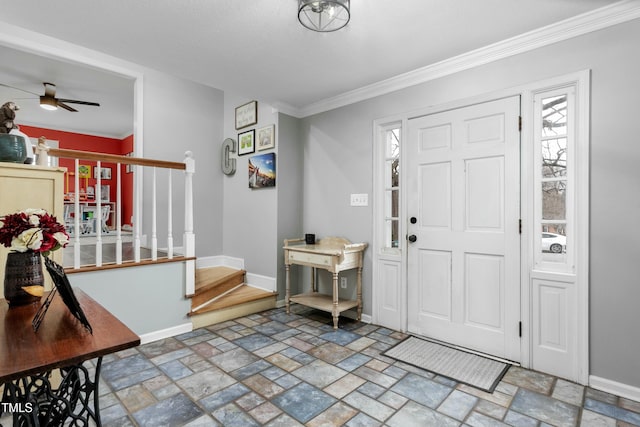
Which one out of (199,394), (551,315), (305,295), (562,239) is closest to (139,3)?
(199,394)

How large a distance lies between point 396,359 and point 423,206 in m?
1.34

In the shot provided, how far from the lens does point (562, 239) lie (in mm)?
2336

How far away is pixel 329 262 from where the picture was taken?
3.22 m

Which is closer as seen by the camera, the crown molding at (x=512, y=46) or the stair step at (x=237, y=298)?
the crown molding at (x=512, y=46)

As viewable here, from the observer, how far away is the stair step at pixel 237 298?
132 inches

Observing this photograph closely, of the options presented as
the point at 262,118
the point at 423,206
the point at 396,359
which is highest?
the point at 262,118


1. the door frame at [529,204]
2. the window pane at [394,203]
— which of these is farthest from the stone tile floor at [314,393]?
the window pane at [394,203]

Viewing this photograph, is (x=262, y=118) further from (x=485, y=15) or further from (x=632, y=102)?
(x=632, y=102)

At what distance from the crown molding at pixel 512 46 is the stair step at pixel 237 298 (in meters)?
2.38

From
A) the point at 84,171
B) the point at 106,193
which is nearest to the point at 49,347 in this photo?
the point at 84,171

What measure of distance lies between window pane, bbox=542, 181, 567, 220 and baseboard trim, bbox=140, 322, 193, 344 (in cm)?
321

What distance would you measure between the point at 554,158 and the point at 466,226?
0.79 metres

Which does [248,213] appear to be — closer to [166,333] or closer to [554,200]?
[166,333]

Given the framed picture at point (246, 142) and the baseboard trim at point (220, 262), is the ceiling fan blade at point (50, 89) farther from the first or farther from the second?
the baseboard trim at point (220, 262)
